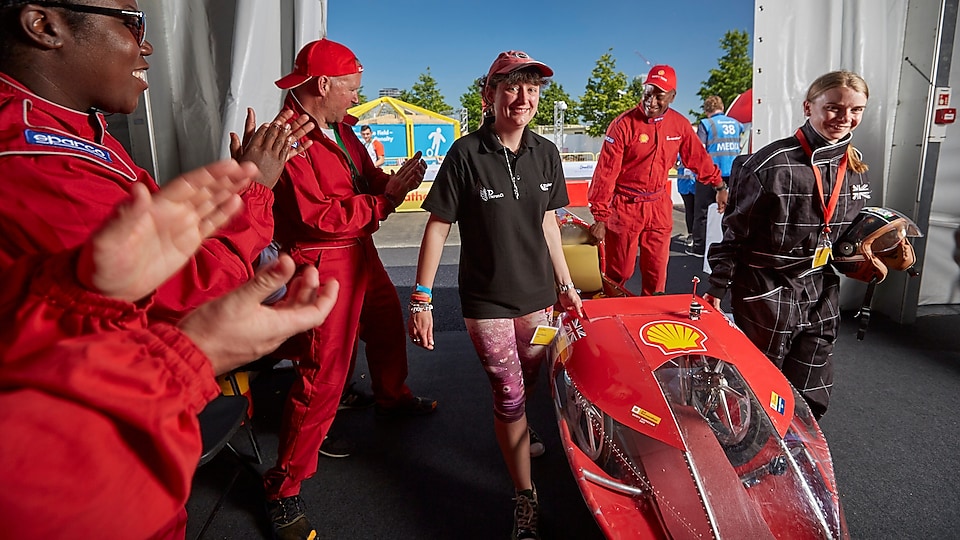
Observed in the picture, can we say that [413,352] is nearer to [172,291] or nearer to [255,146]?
[255,146]

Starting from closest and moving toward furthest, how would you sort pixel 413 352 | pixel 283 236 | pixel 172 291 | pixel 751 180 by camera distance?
pixel 172 291 → pixel 751 180 → pixel 283 236 → pixel 413 352

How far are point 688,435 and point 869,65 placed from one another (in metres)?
3.95

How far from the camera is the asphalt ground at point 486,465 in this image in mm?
2094

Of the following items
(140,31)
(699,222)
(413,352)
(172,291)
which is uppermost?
(140,31)

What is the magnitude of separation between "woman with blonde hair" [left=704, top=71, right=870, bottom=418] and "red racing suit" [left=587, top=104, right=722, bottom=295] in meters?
1.56

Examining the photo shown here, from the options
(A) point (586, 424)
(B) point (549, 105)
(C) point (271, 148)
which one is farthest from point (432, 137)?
(B) point (549, 105)

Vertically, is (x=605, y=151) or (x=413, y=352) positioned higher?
(x=605, y=151)

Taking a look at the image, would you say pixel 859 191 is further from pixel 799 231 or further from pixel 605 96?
pixel 605 96

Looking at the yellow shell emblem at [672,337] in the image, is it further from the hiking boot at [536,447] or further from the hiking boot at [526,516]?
the hiking boot at [536,447]

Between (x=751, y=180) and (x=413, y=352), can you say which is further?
(x=413, y=352)

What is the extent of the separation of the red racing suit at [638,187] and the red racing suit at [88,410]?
3.59 m

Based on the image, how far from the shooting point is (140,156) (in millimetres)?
2801

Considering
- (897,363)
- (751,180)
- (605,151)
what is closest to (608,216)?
(605,151)

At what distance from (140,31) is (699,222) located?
6.45m
